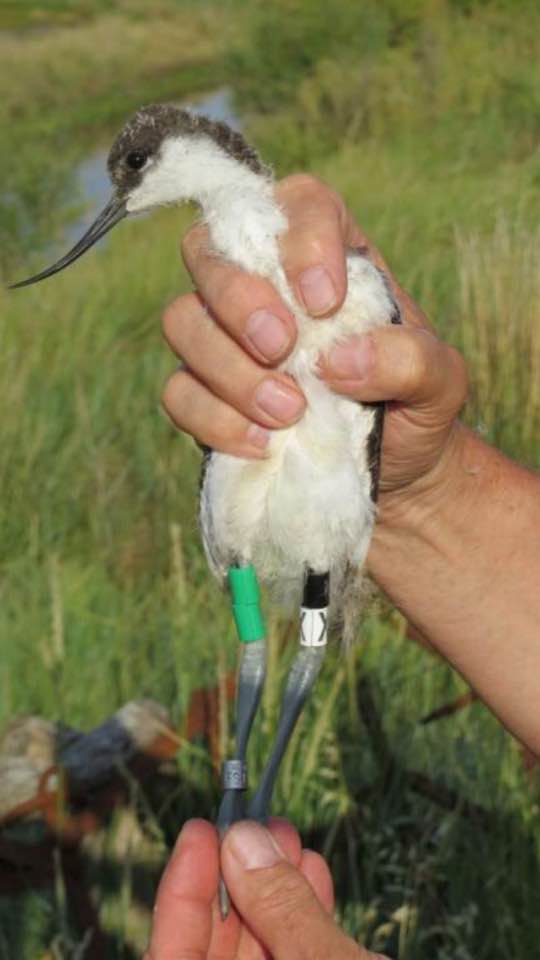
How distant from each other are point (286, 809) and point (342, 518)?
3.87ft

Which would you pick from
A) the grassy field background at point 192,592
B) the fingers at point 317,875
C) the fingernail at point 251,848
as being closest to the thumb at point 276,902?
the fingernail at point 251,848

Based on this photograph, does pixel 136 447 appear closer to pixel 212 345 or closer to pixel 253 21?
pixel 212 345

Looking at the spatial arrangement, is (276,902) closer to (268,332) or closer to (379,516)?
(268,332)

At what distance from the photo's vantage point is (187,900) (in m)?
1.80

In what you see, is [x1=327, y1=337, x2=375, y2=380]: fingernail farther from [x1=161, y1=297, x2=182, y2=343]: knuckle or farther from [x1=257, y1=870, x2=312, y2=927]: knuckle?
[x1=257, y1=870, x2=312, y2=927]: knuckle

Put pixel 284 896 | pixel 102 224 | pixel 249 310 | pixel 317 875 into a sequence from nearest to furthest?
pixel 284 896 → pixel 317 875 → pixel 249 310 → pixel 102 224

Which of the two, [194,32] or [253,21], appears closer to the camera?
[253,21]

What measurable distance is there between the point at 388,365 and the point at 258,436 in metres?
0.21

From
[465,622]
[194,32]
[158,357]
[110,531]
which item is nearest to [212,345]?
[465,622]

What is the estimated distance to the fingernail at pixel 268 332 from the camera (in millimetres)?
2029

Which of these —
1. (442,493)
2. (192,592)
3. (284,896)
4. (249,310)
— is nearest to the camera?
(284,896)

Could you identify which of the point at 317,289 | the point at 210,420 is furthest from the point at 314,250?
the point at 210,420

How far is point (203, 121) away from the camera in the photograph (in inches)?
96.9

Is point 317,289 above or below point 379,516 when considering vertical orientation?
above
